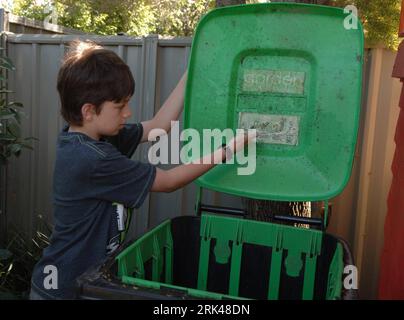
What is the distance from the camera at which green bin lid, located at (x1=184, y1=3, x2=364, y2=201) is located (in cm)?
182

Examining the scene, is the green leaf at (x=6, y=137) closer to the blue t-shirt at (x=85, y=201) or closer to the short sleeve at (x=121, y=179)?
the blue t-shirt at (x=85, y=201)

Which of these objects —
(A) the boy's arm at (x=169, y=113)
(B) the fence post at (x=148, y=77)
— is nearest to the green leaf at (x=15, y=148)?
(B) the fence post at (x=148, y=77)

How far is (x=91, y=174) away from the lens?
1.54 meters

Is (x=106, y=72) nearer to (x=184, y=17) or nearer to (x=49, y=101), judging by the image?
(x=49, y=101)

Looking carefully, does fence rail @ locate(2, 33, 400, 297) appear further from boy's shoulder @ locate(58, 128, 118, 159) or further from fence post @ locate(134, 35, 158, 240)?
boy's shoulder @ locate(58, 128, 118, 159)

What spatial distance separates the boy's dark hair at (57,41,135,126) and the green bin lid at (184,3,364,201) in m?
0.41

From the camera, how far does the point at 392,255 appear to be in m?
2.00

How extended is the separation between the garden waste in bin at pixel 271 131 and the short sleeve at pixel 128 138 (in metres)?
0.22

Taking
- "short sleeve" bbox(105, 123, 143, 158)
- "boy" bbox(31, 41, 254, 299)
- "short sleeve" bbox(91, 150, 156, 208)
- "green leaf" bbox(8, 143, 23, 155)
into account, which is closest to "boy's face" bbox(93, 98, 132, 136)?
"boy" bbox(31, 41, 254, 299)

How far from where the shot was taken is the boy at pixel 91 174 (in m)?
1.56

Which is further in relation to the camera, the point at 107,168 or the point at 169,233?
the point at 169,233

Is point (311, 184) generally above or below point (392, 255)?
above
